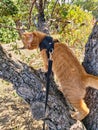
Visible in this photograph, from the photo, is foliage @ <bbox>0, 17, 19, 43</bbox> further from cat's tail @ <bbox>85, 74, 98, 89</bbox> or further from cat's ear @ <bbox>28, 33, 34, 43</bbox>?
cat's tail @ <bbox>85, 74, 98, 89</bbox>

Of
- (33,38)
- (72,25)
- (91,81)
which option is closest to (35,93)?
(91,81)

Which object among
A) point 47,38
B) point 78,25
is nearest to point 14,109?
point 78,25

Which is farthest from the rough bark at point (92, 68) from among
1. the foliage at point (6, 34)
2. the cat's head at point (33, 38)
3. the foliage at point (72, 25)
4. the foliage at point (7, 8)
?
the foliage at point (72, 25)

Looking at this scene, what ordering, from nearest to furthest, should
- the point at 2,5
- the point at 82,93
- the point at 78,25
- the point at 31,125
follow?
1. the point at 82,93
2. the point at 2,5
3. the point at 31,125
4. the point at 78,25

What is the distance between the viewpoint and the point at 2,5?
11.3 feet

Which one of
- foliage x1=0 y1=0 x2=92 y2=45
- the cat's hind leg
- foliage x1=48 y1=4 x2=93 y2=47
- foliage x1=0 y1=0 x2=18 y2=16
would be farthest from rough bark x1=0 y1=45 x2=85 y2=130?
foliage x1=48 y1=4 x2=93 y2=47

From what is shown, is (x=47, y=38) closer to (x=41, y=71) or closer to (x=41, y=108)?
(x=41, y=71)

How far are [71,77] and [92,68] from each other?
0.23m

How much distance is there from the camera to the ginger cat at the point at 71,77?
2662 mm

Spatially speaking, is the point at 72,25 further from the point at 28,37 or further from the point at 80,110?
the point at 80,110

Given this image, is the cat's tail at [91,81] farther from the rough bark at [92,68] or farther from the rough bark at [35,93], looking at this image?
the rough bark at [35,93]

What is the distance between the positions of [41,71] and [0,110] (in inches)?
97.1

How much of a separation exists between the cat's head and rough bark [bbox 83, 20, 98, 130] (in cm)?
54

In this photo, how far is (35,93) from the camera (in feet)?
8.81
